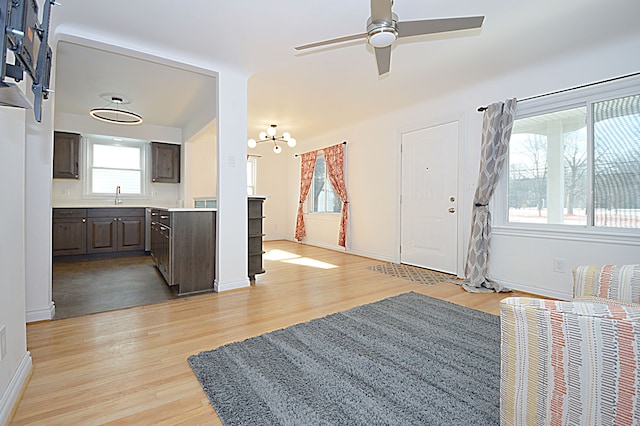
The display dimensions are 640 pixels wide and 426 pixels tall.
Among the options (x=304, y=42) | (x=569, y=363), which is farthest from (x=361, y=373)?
(x=304, y=42)

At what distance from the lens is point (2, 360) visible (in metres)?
1.40

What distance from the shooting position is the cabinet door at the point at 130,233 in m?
5.48

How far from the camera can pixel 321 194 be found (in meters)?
6.94

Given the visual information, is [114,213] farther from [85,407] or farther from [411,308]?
[411,308]

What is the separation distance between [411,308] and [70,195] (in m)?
6.14

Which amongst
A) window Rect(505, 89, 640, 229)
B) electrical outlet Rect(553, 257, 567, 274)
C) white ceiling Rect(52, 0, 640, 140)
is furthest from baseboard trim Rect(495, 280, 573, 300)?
white ceiling Rect(52, 0, 640, 140)

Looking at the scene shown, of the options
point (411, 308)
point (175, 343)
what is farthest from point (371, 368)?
point (175, 343)

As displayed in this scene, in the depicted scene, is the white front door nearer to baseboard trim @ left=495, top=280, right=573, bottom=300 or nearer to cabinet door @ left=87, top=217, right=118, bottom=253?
baseboard trim @ left=495, top=280, right=573, bottom=300

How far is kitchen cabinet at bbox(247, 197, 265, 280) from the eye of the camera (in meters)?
3.76

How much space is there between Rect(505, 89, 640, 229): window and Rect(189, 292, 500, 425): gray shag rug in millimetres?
1578

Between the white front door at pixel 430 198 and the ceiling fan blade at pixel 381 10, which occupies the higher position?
the ceiling fan blade at pixel 381 10

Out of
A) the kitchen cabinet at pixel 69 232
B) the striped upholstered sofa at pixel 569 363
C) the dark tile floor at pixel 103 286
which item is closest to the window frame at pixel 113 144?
the kitchen cabinet at pixel 69 232

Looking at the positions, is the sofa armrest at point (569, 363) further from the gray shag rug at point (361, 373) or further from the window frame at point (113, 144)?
the window frame at point (113, 144)

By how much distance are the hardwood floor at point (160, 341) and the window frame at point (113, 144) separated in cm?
377
